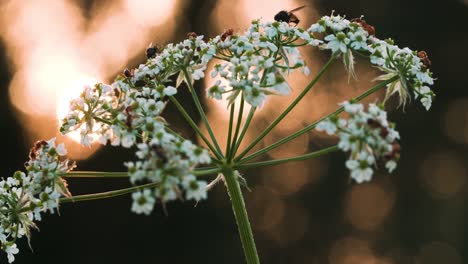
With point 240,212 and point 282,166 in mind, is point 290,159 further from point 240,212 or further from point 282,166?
point 282,166

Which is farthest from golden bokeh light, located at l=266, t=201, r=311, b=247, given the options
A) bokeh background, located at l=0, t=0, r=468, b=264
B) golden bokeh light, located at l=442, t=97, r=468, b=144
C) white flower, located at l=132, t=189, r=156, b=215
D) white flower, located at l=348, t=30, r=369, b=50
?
white flower, located at l=132, t=189, r=156, b=215

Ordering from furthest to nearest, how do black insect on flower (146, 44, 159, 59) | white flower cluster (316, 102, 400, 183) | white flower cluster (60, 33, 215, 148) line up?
black insect on flower (146, 44, 159, 59), white flower cluster (60, 33, 215, 148), white flower cluster (316, 102, 400, 183)

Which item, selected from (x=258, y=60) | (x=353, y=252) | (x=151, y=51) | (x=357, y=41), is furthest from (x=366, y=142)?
(x=353, y=252)

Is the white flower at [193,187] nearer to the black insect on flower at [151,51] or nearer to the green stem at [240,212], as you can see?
the green stem at [240,212]

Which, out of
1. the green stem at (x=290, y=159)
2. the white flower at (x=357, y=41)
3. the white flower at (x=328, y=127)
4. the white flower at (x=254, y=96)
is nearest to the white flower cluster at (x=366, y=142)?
the white flower at (x=328, y=127)

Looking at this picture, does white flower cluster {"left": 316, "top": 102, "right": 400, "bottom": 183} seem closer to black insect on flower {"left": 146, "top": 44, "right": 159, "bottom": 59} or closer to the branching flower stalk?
the branching flower stalk
